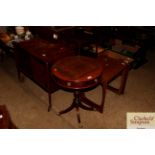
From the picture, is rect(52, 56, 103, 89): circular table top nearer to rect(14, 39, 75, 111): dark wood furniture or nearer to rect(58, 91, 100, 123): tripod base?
rect(14, 39, 75, 111): dark wood furniture

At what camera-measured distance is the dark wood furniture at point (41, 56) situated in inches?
103

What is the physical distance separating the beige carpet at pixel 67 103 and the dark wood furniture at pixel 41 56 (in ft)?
0.79

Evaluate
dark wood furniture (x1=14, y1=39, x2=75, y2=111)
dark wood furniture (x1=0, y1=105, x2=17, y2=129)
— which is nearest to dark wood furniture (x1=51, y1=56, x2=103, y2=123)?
dark wood furniture (x1=14, y1=39, x2=75, y2=111)

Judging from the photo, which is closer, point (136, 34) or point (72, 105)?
point (72, 105)

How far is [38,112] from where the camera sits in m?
2.81

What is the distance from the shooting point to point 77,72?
231 cm

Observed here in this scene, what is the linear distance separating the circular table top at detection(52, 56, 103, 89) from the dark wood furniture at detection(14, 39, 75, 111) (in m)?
0.19

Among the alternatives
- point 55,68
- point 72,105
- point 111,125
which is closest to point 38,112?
point 72,105

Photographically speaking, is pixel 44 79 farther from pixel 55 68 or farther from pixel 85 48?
pixel 85 48

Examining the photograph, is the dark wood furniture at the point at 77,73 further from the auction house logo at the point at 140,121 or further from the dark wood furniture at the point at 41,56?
the auction house logo at the point at 140,121

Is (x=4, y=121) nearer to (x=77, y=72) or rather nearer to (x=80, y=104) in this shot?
(x=77, y=72)

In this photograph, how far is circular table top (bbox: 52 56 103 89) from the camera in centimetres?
223
